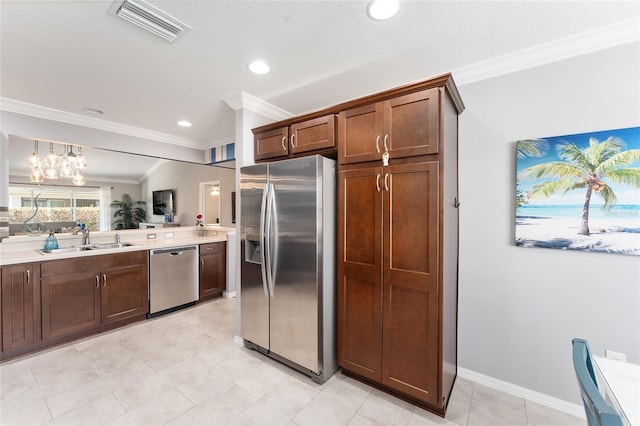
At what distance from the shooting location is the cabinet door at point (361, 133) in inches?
80.0

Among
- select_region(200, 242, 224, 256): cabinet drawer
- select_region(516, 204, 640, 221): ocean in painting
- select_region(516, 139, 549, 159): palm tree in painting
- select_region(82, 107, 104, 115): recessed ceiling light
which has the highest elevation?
select_region(82, 107, 104, 115): recessed ceiling light

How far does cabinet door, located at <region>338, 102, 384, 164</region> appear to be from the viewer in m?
2.03

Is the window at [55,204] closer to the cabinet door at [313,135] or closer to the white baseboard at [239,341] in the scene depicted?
the white baseboard at [239,341]

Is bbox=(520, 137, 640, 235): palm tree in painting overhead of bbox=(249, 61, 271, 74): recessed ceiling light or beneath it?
beneath

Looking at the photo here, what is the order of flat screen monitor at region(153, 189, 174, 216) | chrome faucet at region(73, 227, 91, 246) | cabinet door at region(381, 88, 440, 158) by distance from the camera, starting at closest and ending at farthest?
cabinet door at region(381, 88, 440, 158) < chrome faucet at region(73, 227, 91, 246) < flat screen monitor at region(153, 189, 174, 216)

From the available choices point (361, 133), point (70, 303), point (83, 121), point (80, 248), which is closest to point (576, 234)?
point (361, 133)

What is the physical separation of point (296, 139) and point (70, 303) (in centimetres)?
294

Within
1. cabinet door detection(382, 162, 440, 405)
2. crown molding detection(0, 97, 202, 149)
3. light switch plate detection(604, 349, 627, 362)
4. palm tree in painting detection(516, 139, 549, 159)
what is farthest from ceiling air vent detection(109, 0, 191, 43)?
light switch plate detection(604, 349, 627, 362)

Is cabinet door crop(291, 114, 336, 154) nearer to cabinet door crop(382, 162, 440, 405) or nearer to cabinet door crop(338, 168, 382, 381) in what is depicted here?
cabinet door crop(338, 168, 382, 381)

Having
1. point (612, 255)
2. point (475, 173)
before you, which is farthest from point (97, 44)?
point (612, 255)

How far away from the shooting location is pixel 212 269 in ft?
13.7

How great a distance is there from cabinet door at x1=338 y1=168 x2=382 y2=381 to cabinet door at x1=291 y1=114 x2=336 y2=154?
35cm

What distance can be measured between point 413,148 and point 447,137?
0.79 ft

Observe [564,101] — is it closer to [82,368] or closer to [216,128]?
[216,128]
